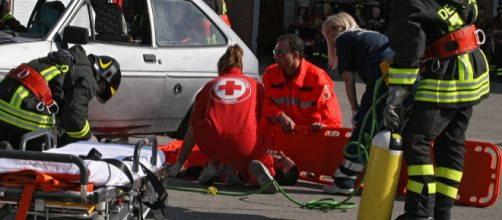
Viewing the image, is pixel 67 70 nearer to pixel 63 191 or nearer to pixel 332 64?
pixel 63 191

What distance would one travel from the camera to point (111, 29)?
861 cm

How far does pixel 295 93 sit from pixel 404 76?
2581mm

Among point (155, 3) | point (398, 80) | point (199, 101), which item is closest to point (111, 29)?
point (155, 3)

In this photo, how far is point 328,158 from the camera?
849 cm

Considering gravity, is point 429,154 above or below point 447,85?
below

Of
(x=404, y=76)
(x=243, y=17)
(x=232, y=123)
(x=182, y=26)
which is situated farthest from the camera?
(x=243, y=17)

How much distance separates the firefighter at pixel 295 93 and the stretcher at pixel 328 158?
0.13 m

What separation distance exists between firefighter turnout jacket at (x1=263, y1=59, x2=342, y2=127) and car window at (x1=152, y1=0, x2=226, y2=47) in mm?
898

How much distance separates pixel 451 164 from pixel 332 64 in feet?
7.95

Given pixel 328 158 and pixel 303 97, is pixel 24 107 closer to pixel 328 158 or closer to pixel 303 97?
pixel 303 97

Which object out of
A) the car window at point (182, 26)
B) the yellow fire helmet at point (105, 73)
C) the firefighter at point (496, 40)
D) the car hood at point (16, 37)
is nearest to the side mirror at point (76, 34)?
the car hood at point (16, 37)

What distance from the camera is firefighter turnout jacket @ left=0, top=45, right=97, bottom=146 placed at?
5.98 meters

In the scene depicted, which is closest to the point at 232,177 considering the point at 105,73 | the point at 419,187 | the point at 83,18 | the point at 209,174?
the point at 209,174

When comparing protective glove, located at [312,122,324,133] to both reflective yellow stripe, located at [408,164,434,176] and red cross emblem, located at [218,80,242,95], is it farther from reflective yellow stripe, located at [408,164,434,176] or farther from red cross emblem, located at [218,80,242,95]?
reflective yellow stripe, located at [408,164,434,176]
